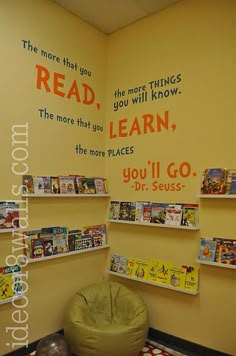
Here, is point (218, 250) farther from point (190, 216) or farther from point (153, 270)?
point (153, 270)

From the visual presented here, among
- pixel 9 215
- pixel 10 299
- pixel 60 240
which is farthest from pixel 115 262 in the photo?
pixel 9 215

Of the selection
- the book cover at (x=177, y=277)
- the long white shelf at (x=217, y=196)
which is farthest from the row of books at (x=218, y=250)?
the long white shelf at (x=217, y=196)

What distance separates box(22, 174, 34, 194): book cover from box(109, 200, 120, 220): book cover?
38.6 inches

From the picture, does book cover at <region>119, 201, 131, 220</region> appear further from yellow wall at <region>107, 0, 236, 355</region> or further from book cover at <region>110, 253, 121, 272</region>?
book cover at <region>110, 253, 121, 272</region>

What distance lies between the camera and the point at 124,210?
122 inches

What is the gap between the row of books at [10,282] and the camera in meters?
2.31

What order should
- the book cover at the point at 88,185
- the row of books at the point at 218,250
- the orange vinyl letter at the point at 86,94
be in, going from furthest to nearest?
1. the orange vinyl letter at the point at 86,94
2. the book cover at the point at 88,185
3. the row of books at the point at 218,250

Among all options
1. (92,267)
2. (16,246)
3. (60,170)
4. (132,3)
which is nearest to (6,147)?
(60,170)

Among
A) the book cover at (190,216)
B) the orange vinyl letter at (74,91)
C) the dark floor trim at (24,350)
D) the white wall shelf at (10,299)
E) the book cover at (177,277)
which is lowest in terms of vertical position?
the dark floor trim at (24,350)

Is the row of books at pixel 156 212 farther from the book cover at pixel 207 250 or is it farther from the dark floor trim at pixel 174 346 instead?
the dark floor trim at pixel 174 346

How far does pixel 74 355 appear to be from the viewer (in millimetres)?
2496

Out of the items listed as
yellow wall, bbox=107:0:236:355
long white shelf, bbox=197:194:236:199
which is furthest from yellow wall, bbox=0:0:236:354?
long white shelf, bbox=197:194:236:199

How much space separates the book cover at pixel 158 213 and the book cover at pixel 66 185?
0.80 meters

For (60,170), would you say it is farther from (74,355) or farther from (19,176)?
(74,355)
